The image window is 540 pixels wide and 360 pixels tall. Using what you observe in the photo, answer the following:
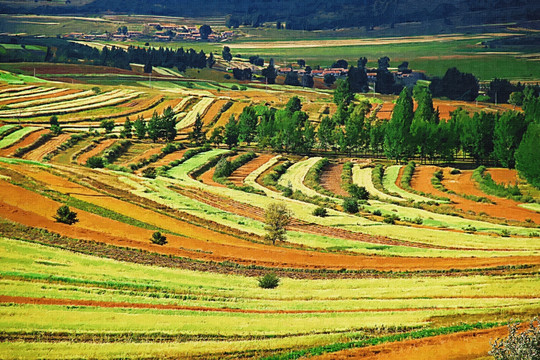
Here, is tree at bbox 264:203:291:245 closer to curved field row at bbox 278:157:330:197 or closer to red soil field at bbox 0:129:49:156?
curved field row at bbox 278:157:330:197

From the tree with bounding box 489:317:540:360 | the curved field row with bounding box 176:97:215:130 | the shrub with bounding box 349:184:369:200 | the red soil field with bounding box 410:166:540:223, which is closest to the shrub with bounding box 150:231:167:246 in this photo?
the tree with bounding box 489:317:540:360

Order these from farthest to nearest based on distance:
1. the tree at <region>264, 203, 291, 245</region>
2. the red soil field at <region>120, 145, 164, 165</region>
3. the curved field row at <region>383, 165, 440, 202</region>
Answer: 1. the red soil field at <region>120, 145, 164, 165</region>
2. the curved field row at <region>383, 165, 440, 202</region>
3. the tree at <region>264, 203, 291, 245</region>

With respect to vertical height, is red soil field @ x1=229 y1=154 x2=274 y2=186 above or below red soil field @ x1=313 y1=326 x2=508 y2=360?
below

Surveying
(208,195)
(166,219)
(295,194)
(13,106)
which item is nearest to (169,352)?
(166,219)

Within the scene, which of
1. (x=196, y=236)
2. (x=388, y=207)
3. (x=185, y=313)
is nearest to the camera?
(x=185, y=313)

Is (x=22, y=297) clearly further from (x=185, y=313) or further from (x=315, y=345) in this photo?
(x=315, y=345)

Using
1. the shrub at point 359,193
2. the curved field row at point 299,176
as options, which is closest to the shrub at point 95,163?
the curved field row at point 299,176

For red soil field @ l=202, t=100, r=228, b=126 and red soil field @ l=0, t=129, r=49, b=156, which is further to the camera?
red soil field @ l=202, t=100, r=228, b=126
